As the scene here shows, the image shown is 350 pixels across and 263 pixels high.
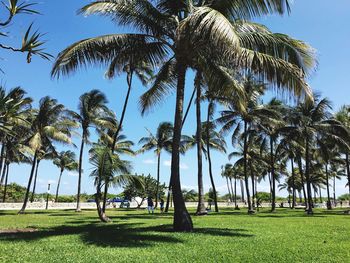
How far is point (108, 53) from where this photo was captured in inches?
507

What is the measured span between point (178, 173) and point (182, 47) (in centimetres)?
438

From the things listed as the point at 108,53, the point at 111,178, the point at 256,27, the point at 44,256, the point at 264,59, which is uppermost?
the point at 256,27

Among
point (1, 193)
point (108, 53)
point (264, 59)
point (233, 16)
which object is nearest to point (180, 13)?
point (233, 16)

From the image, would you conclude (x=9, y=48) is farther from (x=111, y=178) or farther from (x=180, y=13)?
(x=111, y=178)

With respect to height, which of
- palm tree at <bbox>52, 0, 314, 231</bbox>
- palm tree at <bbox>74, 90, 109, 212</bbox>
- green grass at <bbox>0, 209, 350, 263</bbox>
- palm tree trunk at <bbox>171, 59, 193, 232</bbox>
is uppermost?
palm tree at <bbox>74, 90, 109, 212</bbox>

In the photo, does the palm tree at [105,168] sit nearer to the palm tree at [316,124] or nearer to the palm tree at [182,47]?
the palm tree at [182,47]

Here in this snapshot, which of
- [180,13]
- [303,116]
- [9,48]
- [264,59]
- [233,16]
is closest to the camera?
[9,48]

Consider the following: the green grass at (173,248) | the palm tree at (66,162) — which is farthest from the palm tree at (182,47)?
the palm tree at (66,162)

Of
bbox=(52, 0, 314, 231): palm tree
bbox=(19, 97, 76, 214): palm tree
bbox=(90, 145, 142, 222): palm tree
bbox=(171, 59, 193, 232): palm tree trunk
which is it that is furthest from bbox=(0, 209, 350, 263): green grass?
bbox=(19, 97, 76, 214): palm tree

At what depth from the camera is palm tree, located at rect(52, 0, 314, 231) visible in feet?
35.8

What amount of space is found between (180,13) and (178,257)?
8751 mm

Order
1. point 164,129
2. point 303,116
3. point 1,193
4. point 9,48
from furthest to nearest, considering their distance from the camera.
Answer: point 1,193
point 164,129
point 303,116
point 9,48

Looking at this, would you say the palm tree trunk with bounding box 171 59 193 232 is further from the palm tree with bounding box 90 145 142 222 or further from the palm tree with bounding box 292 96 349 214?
the palm tree with bounding box 292 96 349 214

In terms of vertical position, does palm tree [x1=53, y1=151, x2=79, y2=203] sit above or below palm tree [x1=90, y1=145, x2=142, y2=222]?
above
